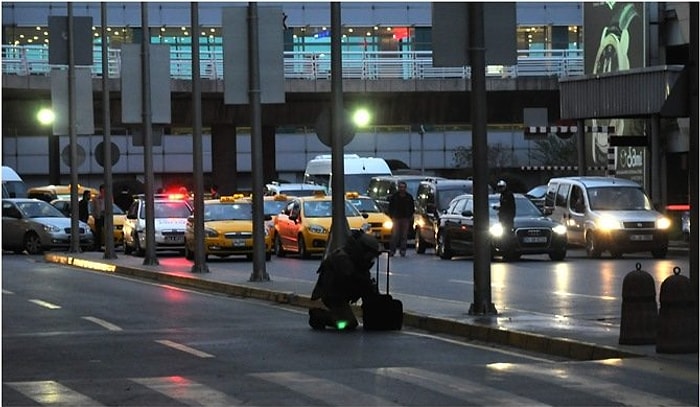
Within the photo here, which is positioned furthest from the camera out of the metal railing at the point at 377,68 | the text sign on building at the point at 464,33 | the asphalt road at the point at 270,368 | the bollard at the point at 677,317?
the metal railing at the point at 377,68

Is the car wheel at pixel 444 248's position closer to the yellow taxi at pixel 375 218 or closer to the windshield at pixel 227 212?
the yellow taxi at pixel 375 218

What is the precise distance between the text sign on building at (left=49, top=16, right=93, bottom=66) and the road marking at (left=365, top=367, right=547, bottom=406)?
26542 millimetres

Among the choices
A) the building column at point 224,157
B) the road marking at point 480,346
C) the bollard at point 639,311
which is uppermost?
the building column at point 224,157

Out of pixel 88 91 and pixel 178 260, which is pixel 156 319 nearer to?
pixel 178 260

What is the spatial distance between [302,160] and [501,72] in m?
34.1

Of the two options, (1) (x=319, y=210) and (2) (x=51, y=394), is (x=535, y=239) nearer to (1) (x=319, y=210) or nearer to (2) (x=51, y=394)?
(1) (x=319, y=210)

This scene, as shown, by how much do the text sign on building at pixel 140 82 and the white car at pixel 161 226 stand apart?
222 inches

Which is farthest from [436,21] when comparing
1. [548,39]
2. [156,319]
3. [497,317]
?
[548,39]

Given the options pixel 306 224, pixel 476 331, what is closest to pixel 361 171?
pixel 306 224

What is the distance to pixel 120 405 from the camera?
426 inches

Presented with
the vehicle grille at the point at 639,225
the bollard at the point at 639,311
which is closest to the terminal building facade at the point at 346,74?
the vehicle grille at the point at 639,225

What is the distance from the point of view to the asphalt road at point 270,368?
36.6 ft

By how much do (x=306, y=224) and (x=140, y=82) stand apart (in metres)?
5.72

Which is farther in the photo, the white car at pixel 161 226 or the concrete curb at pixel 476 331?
the white car at pixel 161 226
